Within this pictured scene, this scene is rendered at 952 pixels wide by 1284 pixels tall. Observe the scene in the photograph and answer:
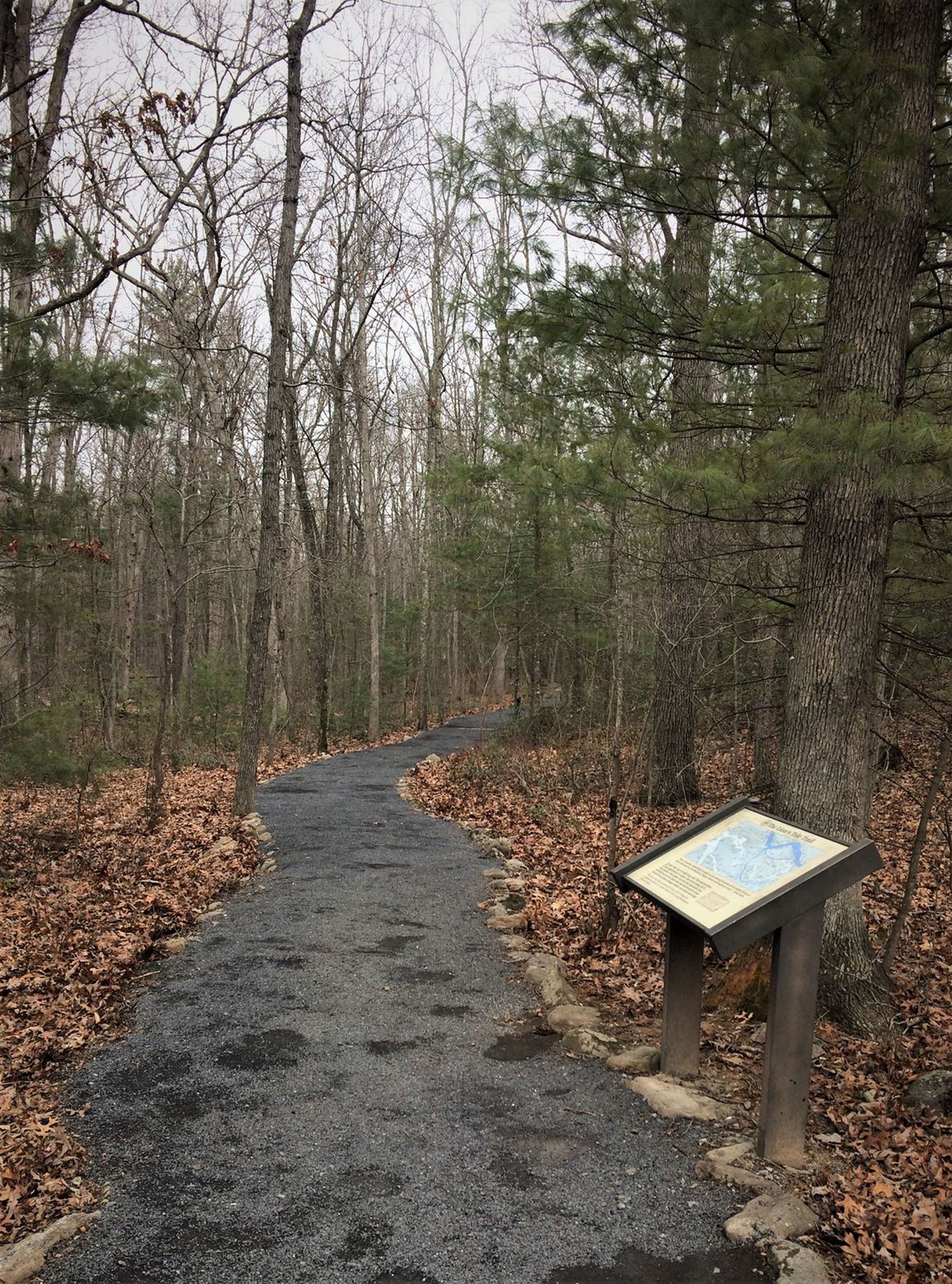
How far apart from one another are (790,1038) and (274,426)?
29.8ft

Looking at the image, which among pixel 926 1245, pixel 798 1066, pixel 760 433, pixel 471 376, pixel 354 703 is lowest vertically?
pixel 354 703

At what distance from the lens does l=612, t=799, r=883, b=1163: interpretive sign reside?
11.5 feet

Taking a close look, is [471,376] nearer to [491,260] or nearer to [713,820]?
[491,260]

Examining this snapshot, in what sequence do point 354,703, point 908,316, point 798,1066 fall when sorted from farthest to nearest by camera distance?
1. point 354,703
2. point 908,316
3. point 798,1066

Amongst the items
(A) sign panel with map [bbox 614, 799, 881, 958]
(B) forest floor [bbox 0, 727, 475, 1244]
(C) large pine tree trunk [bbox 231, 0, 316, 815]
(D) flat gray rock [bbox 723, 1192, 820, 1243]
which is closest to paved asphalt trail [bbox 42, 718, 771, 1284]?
(D) flat gray rock [bbox 723, 1192, 820, 1243]

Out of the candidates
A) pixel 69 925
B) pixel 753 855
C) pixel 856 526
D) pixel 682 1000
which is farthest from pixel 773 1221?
pixel 69 925

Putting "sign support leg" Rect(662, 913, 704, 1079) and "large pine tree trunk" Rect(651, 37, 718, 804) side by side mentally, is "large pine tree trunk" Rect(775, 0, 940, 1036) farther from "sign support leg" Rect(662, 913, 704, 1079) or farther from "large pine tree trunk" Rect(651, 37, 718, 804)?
"sign support leg" Rect(662, 913, 704, 1079)

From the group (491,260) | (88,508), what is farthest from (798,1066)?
(88,508)

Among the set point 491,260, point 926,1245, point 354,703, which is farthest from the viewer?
point 354,703

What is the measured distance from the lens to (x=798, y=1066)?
144 inches

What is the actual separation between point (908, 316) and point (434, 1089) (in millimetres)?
5013

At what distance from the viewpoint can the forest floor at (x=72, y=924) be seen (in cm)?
361

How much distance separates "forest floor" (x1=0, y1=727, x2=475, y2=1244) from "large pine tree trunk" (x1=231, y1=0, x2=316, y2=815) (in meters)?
1.15

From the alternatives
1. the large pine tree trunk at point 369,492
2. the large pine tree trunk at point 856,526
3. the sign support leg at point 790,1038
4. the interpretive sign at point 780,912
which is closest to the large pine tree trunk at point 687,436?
the large pine tree trunk at point 856,526
